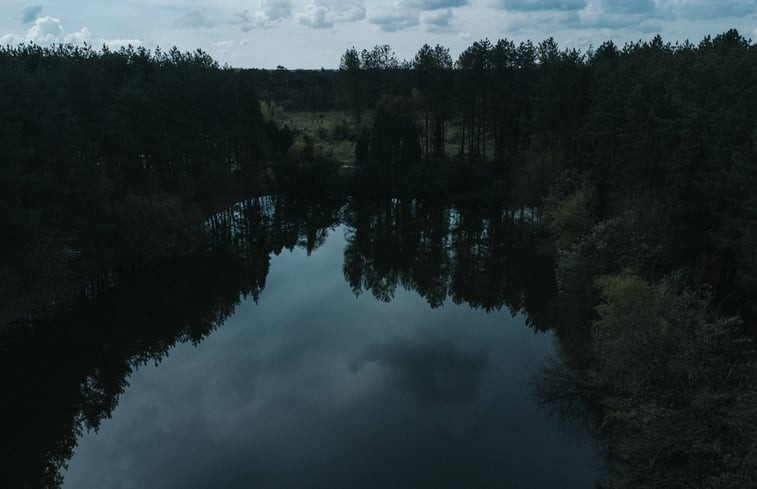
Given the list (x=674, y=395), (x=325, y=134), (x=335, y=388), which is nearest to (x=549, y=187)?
(x=335, y=388)

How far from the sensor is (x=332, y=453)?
79.0 ft

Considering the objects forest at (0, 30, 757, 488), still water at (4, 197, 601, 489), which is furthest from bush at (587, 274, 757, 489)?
still water at (4, 197, 601, 489)

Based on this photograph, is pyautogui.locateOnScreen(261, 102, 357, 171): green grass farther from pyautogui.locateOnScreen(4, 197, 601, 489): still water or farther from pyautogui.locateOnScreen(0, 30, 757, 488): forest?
pyautogui.locateOnScreen(4, 197, 601, 489): still water

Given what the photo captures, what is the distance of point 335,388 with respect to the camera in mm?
29594

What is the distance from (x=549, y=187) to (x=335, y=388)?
29583 mm

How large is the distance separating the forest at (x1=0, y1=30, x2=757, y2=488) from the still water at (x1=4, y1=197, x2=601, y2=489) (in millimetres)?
2505

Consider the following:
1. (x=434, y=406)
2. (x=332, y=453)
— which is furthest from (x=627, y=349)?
(x=332, y=453)

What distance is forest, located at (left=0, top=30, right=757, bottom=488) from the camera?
21.2 metres

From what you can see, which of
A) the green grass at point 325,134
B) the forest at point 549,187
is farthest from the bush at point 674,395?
the green grass at point 325,134

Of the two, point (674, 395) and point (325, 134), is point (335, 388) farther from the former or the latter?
point (325, 134)

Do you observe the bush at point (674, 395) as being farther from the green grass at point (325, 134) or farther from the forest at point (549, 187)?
the green grass at point (325, 134)

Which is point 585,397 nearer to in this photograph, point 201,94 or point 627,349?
point 627,349

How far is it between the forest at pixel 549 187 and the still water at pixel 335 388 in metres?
2.50

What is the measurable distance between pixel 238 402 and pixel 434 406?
10649mm
